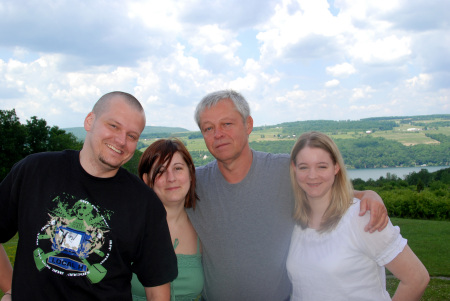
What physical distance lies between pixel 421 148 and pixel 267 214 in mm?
94351

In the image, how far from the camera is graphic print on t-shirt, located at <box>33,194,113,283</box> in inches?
103

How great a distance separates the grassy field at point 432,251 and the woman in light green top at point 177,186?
6.94 meters

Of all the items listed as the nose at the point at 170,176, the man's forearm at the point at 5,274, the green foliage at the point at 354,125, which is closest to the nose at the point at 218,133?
the nose at the point at 170,176

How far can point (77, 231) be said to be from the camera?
8.73 feet

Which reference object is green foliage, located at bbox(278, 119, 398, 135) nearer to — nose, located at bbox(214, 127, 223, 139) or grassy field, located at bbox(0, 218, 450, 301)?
grassy field, located at bbox(0, 218, 450, 301)

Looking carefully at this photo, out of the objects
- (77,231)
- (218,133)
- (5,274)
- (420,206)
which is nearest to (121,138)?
(77,231)

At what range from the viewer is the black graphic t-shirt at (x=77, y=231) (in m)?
2.60

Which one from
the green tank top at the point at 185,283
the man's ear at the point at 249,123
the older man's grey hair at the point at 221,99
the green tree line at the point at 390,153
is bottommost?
the green tree line at the point at 390,153

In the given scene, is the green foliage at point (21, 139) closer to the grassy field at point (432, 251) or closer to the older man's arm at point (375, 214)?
the grassy field at point (432, 251)

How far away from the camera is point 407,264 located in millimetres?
3139

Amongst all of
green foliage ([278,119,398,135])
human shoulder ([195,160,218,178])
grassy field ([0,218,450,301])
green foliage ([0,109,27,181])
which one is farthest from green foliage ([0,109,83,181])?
green foliage ([278,119,398,135])

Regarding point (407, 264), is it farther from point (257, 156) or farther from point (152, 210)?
point (152, 210)

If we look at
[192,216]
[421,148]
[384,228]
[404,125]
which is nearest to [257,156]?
[192,216]

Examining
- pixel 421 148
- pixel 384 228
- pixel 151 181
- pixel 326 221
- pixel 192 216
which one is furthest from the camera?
pixel 421 148
